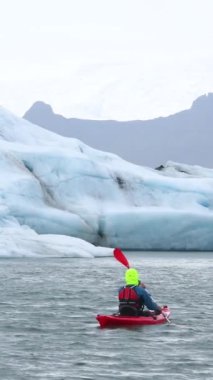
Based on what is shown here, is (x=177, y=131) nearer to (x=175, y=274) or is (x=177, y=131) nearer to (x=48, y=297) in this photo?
(x=175, y=274)

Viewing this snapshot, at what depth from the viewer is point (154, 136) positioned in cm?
10831

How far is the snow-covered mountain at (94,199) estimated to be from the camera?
149 ft

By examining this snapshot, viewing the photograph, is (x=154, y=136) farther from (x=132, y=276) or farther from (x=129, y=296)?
(x=129, y=296)

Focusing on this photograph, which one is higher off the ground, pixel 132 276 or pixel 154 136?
pixel 132 276

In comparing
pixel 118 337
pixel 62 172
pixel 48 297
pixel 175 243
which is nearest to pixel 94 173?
pixel 62 172

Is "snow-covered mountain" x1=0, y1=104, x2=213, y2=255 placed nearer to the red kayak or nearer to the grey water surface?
the grey water surface

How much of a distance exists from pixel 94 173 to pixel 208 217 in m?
6.46

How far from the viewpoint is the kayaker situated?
633 inches

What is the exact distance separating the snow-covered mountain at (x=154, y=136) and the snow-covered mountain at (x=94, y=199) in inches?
2013

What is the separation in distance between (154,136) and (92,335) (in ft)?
306

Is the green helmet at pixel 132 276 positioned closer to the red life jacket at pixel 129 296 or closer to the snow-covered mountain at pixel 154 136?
the red life jacket at pixel 129 296

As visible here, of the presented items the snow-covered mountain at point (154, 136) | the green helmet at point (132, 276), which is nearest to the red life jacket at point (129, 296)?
the green helmet at point (132, 276)

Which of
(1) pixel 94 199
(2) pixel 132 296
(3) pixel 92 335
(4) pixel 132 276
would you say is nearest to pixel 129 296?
(2) pixel 132 296

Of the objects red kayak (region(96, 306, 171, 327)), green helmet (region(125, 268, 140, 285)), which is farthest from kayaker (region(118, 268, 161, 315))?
red kayak (region(96, 306, 171, 327))
